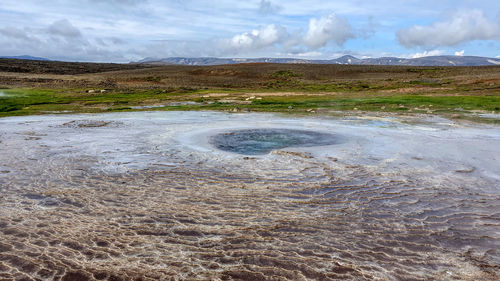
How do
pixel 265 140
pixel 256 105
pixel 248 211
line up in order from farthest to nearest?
pixel 256 105
pixel 265 140
pixel 248 211

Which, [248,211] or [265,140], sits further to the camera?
[265,140]

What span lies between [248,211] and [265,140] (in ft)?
18.2

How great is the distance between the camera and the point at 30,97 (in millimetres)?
24750

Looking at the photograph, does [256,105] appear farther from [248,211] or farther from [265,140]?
[248,211]

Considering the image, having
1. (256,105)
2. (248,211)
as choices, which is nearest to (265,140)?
(248,211)

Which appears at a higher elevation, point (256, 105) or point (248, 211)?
point (256, 105)

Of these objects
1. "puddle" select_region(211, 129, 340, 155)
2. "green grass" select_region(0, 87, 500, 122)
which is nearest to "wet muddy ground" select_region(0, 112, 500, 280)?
"puddle" select_region(211, 129, 340, 155)

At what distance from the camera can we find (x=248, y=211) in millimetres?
5781

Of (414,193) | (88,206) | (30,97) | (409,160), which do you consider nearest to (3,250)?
(88,206)

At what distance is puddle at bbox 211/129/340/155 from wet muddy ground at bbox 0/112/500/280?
→ 469mm

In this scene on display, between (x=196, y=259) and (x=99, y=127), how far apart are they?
10778 mm

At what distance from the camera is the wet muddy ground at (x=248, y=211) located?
4.23m

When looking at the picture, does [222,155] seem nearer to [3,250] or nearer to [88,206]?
[88,206]

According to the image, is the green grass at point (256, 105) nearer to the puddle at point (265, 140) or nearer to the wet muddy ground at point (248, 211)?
the puddle at point (265, 140)
